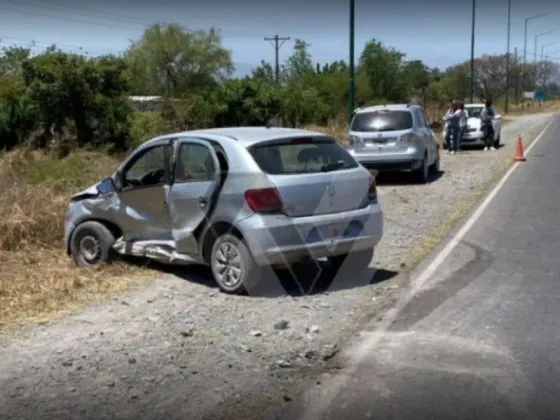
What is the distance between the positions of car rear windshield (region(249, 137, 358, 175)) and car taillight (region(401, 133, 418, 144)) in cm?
1001

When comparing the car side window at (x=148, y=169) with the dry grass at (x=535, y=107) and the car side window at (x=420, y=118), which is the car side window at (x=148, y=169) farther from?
the dry grass at (x=535, y=107)

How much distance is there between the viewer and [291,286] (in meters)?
8.30

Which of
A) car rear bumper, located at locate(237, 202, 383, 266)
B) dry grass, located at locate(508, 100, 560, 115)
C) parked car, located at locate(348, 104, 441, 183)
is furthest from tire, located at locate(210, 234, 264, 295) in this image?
dry grass, located at locate(508, 100, 560, 115)

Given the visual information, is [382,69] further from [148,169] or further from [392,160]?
[148,169]

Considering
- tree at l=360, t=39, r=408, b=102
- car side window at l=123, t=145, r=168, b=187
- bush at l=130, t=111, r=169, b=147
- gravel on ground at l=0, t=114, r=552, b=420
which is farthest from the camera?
tree at l=360, t=39, r=408, b=102

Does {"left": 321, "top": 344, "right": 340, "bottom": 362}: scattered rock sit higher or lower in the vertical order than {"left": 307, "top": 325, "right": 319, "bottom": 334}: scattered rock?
higher

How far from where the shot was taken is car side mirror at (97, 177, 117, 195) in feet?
29.9

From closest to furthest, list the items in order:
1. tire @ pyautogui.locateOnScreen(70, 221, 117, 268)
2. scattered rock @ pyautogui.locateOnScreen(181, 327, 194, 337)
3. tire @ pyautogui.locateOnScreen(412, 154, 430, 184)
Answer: scattered rock @ pyautogui.locateOnScreen(181, 327, 194, 337) < tire @ pyautogui.locateOnScreen(70, 221, 117, 268) < tire @ pyautogui.locateOnScreen(412, 154, 430, 184)

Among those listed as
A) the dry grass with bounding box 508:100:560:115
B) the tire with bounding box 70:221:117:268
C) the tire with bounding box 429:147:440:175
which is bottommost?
the dry grass with bounding box 508:100:560:115

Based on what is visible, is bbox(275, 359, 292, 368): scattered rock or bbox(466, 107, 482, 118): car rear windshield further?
bbox(466, 107, 482, 118): car rear windshield

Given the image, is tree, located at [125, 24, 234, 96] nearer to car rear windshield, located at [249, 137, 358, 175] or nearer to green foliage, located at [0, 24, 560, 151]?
green foliage, located at [0, 24, 560, 151]

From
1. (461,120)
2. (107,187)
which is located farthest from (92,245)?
(461,120)

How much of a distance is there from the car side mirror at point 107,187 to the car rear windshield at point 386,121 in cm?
1029

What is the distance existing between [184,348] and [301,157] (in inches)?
103
